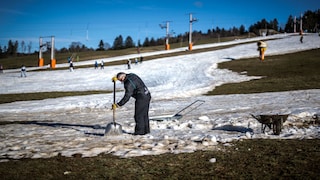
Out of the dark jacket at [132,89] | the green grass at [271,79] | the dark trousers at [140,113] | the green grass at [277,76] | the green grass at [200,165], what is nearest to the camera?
the green grass at [200,165]

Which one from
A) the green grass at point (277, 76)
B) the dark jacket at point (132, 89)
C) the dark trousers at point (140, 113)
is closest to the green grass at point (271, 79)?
the green grass at point (277, 76)

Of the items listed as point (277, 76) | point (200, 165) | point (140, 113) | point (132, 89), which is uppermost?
point (277, 76)


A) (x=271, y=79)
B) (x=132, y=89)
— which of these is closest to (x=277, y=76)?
(x=271, y=79)

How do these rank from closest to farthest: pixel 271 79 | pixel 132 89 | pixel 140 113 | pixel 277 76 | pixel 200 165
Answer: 1. pixel 200 165
2. pixel 132 89
3. pixel 140 113
4. pixel 271 79
5. pixel 277 76

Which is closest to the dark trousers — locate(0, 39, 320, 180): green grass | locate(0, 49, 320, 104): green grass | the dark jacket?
the dark jacket

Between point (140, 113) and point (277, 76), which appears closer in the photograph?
point (140, 113)

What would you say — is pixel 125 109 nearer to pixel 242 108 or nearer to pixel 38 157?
pixel 242 108

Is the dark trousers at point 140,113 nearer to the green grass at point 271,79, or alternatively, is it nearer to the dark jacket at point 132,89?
the dark jacket at point 132,89

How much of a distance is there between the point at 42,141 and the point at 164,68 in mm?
35101

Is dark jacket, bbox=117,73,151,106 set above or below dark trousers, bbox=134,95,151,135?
above

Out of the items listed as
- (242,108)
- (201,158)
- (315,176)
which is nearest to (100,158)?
(201,158)

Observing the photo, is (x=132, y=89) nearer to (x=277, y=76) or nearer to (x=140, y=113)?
(x=140, y=113)

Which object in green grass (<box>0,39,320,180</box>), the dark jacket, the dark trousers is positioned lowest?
green grass (<box>0,39,320,180</box>)

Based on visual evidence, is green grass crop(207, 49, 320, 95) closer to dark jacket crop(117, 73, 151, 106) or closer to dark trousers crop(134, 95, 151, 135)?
dark trousers crop(134, 95, 151, 135)
